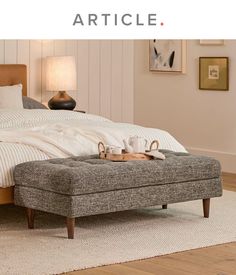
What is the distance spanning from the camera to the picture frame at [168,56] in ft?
23.8

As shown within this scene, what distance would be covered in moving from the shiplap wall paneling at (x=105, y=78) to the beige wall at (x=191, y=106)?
546mm

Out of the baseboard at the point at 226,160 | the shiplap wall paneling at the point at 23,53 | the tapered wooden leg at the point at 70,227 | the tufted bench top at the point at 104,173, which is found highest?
the shiplap wall paneling at the point at 23,53

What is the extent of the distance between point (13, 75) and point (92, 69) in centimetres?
99

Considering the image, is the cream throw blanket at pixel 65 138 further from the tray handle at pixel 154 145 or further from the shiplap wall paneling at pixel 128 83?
the shiplap wall paneling at pixel 128 83

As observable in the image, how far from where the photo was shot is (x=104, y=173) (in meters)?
3.89

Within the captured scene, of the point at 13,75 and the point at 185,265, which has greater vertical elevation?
the point at 13,75

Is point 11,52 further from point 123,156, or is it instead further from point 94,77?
point 123,156

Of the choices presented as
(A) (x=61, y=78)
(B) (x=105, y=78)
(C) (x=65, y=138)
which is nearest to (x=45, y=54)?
(A) (x=61, y=78)

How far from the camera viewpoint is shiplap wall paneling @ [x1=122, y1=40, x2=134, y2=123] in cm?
744

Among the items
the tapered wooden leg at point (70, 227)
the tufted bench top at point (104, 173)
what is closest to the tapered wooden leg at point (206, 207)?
the tufted bench top at point (104, 173)
